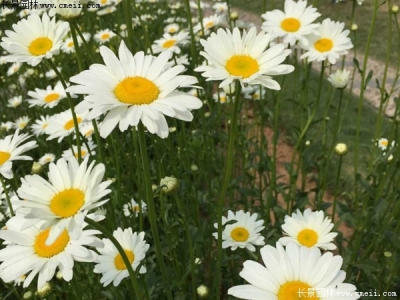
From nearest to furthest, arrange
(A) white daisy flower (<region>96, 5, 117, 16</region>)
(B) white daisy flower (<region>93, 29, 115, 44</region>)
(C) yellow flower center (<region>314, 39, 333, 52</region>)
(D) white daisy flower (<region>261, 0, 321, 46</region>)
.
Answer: (D) white daisy flower (<region>261, 0, 321, 46</region>)
(C) yellow flower center (<region>314, 39, 333, 52</region>)
(B) white daisy flower (<region>93, 29, 115, 44</region>)
(A) white daisy flower (<region>96, 5, 117, 16</region>)

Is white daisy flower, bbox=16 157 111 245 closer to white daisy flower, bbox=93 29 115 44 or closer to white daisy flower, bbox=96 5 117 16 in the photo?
white daisy flower, bbox=93 29 115 44

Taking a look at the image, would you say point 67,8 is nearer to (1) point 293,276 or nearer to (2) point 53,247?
(2) point 53,247

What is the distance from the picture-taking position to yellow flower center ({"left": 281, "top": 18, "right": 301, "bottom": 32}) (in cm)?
196

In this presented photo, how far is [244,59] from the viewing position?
1366mm

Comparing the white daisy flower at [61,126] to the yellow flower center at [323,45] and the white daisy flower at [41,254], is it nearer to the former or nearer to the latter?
the white daisy flower at [41,254]

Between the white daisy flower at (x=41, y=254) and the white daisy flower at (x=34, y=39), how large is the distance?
0.69 m

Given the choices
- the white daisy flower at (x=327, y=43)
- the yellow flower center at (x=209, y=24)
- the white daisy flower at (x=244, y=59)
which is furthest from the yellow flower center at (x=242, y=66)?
the yellow flower center at (x=209, y=24)

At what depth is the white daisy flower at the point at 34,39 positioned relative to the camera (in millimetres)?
1638

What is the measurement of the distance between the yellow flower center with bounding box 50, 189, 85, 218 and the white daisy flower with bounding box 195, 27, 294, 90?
465mm

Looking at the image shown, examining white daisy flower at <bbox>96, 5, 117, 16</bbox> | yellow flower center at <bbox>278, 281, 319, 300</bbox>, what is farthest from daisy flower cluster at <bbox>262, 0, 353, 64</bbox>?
white daisy flower at <bbox>96, 5, 117, 16</bbox>

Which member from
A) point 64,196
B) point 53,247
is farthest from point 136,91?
point 53,247

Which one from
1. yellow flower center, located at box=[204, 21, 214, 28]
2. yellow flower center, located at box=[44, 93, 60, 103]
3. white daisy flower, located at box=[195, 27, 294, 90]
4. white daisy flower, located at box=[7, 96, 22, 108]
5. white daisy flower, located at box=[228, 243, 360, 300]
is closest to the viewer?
white daisy flower, located at box=[228, 243, 360, 300]

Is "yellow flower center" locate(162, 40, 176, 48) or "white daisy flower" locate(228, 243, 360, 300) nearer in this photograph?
"white daisy flower" locate(228, 243, 360, 300)

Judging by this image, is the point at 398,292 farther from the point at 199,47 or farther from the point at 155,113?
the point at 199,47
